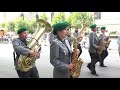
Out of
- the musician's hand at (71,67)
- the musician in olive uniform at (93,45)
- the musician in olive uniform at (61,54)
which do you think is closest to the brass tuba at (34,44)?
the musician in olive uniform at (61,54)

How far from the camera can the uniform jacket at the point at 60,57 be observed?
16.2 ft

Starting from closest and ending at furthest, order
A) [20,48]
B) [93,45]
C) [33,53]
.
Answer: [33,53], [20,48], [93,45]

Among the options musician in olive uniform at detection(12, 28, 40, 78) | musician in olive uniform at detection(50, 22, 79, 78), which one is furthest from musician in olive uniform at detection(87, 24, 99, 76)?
musician in olive uniform at detection(50, 22, 79, 78)

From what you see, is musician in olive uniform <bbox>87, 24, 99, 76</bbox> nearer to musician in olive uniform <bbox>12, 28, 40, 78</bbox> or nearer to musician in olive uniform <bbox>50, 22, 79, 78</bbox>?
musician in olive uniform <bbox>12, 28, 40, 78</bbox>

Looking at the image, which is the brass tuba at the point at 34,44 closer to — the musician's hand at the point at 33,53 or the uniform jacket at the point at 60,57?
the musician's hand at the point at 33,53

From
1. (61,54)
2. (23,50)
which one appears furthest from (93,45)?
(61,54)

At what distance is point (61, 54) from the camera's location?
504cm

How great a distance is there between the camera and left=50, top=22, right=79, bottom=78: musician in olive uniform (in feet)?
16.2

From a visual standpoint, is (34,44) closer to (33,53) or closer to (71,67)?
(33,53)

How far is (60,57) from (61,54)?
5cm
